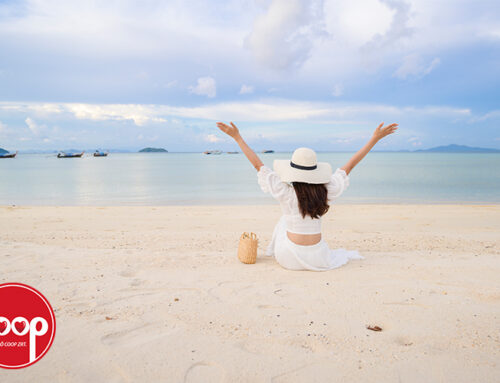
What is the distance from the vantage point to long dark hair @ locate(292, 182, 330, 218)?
14.7 ft

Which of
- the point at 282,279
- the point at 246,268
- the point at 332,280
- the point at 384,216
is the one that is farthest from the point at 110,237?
the point at 384,216

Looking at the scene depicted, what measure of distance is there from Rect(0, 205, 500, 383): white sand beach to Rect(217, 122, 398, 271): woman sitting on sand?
25cm

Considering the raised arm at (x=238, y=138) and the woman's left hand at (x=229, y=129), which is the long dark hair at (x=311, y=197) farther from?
the woman's left hand at (x=229, y=129)

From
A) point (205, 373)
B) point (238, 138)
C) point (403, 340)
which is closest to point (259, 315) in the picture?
point (205, 373)

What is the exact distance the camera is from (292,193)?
458 cm

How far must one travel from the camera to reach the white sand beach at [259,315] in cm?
262

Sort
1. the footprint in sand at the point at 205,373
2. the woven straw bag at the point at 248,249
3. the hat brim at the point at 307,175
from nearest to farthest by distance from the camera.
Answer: the footprint in sand at the point at 205,373 < the hat brim at the point at 307,175 < the woven straw bag at the point at 248,249

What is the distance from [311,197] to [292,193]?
0.85ft

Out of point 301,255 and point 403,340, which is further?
point 301,255

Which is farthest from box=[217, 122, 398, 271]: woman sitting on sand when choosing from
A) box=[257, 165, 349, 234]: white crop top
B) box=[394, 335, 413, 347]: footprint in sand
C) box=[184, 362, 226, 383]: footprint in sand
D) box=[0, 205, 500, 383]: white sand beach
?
box=[184, 362, 226, 383]: footprint in sand

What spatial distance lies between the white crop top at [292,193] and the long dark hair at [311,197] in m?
0.09

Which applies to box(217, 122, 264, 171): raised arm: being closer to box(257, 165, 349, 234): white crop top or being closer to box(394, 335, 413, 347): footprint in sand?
box(257, 165, 349, 234): white crop top

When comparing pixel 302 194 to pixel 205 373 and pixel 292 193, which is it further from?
pixel 205 373

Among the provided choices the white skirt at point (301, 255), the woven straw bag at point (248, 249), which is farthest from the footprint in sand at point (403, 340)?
the woven straw bag at point (248, 249)
